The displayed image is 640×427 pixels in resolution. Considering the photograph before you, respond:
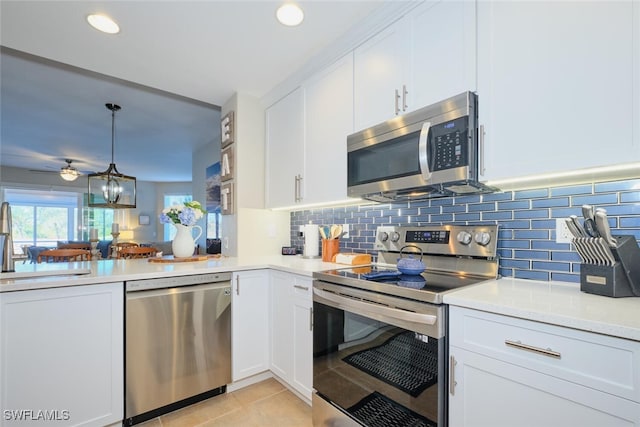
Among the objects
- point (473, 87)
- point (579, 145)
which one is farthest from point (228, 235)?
point (579, 145)

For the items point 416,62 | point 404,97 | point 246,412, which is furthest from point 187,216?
point 416,62

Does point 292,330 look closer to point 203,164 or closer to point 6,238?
point 6,238

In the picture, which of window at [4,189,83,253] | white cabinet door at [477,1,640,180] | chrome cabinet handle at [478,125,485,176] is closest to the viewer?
white cabinet door at [477,1,640,180]

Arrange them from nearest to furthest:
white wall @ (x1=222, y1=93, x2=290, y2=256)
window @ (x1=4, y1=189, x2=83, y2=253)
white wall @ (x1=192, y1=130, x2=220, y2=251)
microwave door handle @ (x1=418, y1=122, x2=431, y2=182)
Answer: microwave door handle @ (x1=418, y1=122, x2=431, y2=182)
white wall @ (x1=222, y1=93, x2=290, y2=256)
white wall @ (x1=192, y1=130, x2=220, y2=251)
window @ (x1=4, y1=189, x2=83, y2=253)

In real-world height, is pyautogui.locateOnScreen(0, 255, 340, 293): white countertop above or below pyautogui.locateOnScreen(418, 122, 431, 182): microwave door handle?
below

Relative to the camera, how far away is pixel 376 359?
1.33 m

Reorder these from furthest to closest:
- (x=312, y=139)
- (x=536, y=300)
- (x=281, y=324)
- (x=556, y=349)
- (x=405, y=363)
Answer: (x=312, y=139)
(x=281, y=324)
(x=405, y=363)
(x=536, y=300)
(x=556, y=349)

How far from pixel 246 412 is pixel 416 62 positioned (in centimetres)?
228

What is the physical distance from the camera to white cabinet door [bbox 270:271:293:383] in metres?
1.96

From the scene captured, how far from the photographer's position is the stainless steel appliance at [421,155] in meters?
1.32

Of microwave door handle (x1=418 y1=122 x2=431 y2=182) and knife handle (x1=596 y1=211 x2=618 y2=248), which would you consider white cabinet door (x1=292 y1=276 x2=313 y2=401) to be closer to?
microwave door handle (x1=418 y1=122 x2=431 y2=182)

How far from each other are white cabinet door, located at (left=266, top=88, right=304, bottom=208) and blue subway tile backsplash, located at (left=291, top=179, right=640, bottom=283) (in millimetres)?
1027

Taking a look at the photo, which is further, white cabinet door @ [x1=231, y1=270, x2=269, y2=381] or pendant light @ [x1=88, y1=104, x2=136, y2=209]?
pendant light @ [x1=88, y1=104, x2=136, y2=209]

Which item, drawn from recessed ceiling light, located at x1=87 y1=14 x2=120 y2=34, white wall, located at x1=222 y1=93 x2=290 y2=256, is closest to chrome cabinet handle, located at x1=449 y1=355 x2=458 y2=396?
white wall, located at x1=222 y1=93 x2=290 y2=256
